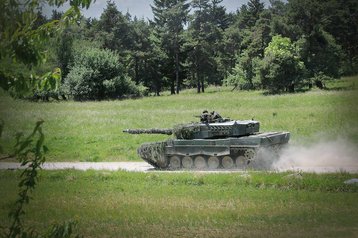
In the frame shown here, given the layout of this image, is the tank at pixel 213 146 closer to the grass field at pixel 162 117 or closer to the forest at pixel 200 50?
the grass field at pixel 162 117

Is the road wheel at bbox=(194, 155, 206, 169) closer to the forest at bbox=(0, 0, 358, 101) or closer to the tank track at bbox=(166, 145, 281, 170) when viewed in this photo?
the tank track at bbox=(166, 145, 281, 170)

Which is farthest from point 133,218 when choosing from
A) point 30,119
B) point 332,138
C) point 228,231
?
point 332,138

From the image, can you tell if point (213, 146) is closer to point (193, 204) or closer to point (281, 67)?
point (281, 67)

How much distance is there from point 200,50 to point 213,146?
6.01 m

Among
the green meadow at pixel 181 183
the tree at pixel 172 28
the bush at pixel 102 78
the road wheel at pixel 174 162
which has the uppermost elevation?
the tree at pixel 172 28

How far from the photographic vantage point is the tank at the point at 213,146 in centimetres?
1491

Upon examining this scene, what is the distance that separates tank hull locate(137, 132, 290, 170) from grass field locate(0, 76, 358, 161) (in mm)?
2682

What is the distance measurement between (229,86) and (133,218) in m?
12.7

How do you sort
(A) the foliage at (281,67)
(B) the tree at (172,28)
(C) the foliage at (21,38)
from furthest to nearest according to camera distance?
(B) the tree at (172,28) → (A) the foliage at (281,67) → (C) the foliage at (21,38)

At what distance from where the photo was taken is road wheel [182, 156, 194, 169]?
623 inches

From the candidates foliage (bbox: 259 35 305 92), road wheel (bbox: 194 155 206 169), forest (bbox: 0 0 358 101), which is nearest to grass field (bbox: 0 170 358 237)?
road wheel (bbox: 194 155 206 169)

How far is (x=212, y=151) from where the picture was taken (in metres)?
15.4

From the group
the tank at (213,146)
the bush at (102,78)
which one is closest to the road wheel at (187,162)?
the tank at (213,146)

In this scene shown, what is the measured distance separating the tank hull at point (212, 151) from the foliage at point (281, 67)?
2.90 m
